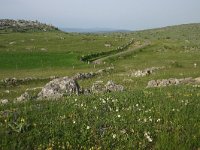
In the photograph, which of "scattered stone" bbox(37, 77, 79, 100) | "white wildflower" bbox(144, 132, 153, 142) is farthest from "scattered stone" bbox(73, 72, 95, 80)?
"white wildflower" bbox(144, 132, 153, 142)

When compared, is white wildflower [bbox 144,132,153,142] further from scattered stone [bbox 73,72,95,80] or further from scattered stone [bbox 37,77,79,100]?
scattered stone [bbox 73,72,95,80]

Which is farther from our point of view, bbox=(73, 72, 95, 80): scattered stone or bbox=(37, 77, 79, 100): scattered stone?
bbox=(73, 72, 95, 80): scattered stone

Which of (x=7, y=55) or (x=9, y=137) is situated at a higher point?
(x=9, y=137)

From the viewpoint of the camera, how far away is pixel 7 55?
87688mm

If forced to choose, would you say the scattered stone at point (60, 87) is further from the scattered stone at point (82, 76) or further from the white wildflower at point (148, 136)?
the scattered stone at point (82, 76)

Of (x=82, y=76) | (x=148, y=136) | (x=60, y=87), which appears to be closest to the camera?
(x=148, y=136)

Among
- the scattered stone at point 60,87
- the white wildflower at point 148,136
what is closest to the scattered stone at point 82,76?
the scattered stone at point 60,87

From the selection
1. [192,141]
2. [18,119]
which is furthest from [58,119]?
[192,141]

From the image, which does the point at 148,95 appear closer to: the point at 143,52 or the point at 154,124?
the point at 154,124

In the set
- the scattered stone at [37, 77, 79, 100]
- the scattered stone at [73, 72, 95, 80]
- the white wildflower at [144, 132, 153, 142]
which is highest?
the white wildflower at [144, 132, 153, 142]

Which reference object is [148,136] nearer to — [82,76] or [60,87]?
[60,87]

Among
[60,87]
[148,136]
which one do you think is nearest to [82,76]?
[60,87]

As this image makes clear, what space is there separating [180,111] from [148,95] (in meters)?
3.24

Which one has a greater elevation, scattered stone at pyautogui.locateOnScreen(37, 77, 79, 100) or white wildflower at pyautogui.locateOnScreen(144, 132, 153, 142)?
white wildflower at pyautogui.locateOnScreen(144, 132, 153, 142)
